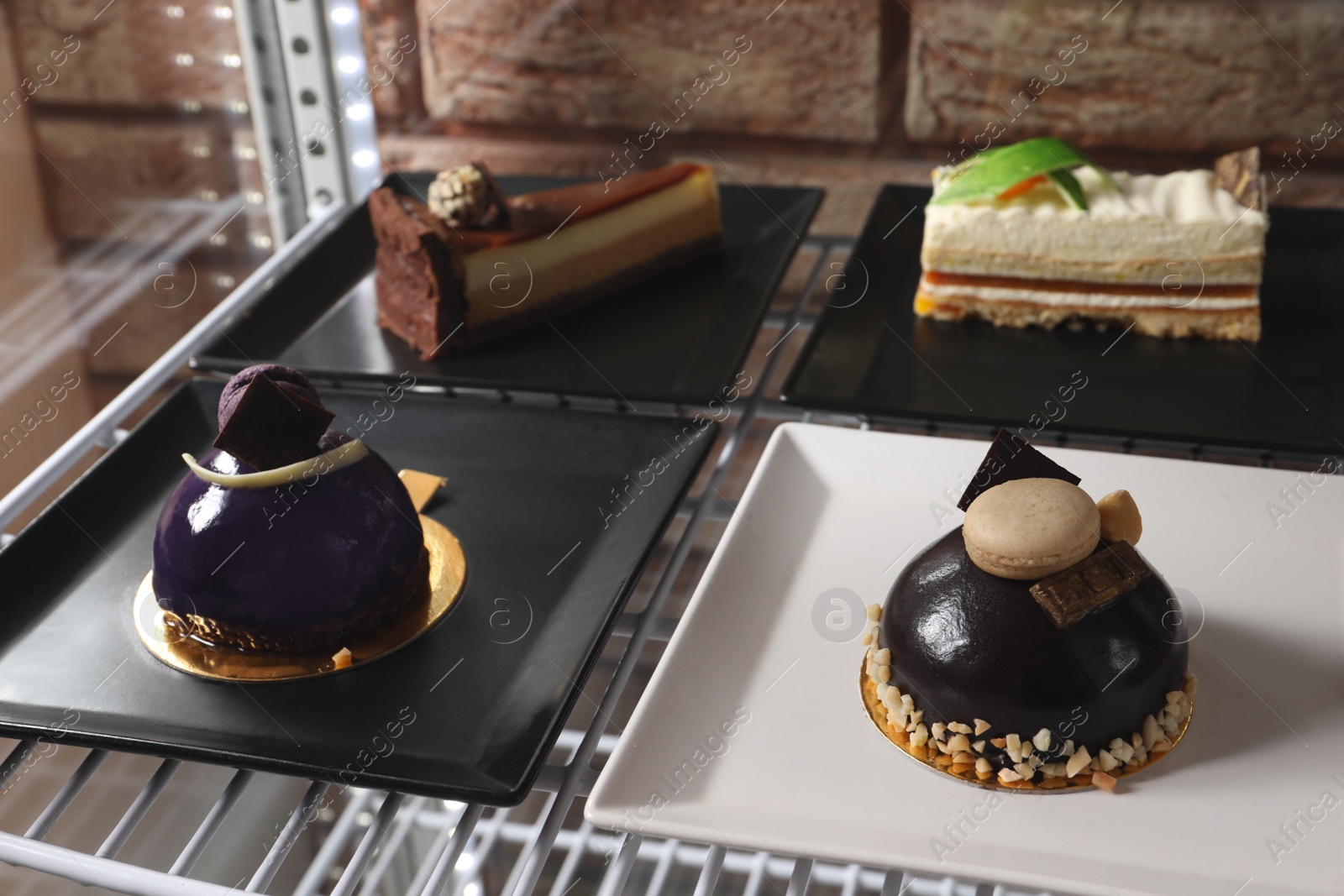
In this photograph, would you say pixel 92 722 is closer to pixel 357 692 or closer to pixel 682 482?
pixel 357 692

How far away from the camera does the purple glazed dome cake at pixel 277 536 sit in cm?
80

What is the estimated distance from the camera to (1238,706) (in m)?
0.73

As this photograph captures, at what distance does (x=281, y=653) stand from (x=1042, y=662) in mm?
474

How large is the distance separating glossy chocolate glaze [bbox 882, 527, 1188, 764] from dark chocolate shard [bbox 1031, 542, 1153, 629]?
0.04ft

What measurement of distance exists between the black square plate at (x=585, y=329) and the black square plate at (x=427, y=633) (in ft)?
0.26

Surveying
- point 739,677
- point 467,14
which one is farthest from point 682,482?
point 467,14

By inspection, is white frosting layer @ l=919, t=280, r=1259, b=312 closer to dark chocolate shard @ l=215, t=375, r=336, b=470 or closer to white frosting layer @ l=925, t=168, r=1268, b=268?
white frosting layer @ l=925, t=168, r=1268, b=268

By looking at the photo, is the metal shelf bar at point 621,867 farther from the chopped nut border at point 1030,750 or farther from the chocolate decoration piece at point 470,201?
the chocolate decoration piece at point 470,201

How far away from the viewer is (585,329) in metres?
1.24

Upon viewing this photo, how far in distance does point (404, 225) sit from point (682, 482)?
0.44 m

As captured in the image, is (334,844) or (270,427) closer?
(270,427)

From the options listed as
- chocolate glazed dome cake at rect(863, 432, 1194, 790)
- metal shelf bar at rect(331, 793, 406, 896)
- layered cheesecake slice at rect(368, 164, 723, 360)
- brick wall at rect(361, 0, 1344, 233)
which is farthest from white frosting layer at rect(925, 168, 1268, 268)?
metal shelf bar at rect(331, 793, 406, 896)

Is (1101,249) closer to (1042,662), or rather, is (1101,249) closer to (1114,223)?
(1114,223)

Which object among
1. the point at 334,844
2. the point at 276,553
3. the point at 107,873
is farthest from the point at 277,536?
the point at 334,844
